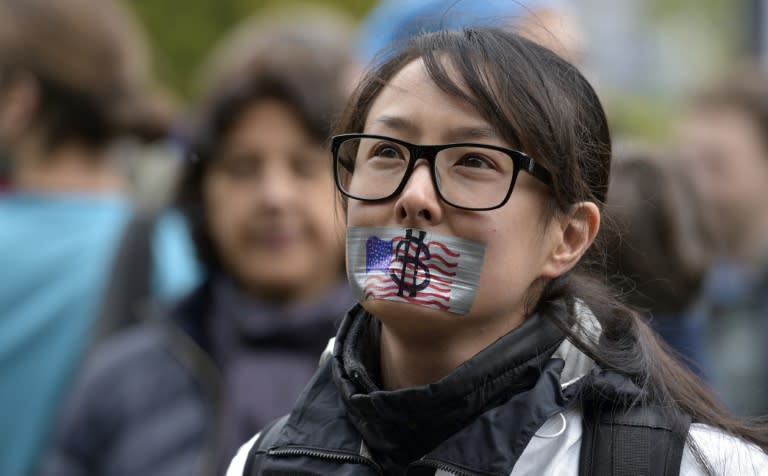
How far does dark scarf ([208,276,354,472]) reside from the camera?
3.36 meters

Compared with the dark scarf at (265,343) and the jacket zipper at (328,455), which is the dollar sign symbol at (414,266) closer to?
the jacket zipper at (328,455)

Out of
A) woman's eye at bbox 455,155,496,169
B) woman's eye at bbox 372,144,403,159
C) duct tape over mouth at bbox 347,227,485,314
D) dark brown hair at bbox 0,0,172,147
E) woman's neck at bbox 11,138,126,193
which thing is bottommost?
duct tape over mouth at bbox 347,227,485,314

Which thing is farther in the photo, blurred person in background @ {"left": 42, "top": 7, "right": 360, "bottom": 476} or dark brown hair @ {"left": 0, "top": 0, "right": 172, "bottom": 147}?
dark brown hair @ {"left": 0, "top": 0, "right": 172, "bottom": 147}

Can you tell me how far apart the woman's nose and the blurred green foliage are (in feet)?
35.5

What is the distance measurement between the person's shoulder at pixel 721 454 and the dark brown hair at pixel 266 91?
6.17ft

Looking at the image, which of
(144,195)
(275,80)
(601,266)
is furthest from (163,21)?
(601,266)

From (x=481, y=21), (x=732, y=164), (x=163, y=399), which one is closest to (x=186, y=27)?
(x=732, y=164)

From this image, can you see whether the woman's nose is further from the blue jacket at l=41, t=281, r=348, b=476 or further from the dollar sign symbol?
the blue jacket at l=41, t=281, r=348, b=476

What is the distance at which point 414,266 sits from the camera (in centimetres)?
192

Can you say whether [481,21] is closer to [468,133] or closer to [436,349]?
[468,133]

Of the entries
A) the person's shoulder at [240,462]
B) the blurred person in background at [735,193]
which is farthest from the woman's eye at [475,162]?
the blurred person in background at [735,193]

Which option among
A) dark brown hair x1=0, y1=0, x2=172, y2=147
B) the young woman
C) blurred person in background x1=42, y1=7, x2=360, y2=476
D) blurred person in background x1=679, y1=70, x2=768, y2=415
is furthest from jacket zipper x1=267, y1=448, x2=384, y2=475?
blurred person in background x1=679, y1=70, x2=768, y2=415

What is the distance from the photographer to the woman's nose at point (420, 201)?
1.89 metres

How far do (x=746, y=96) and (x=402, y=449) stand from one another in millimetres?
3958
